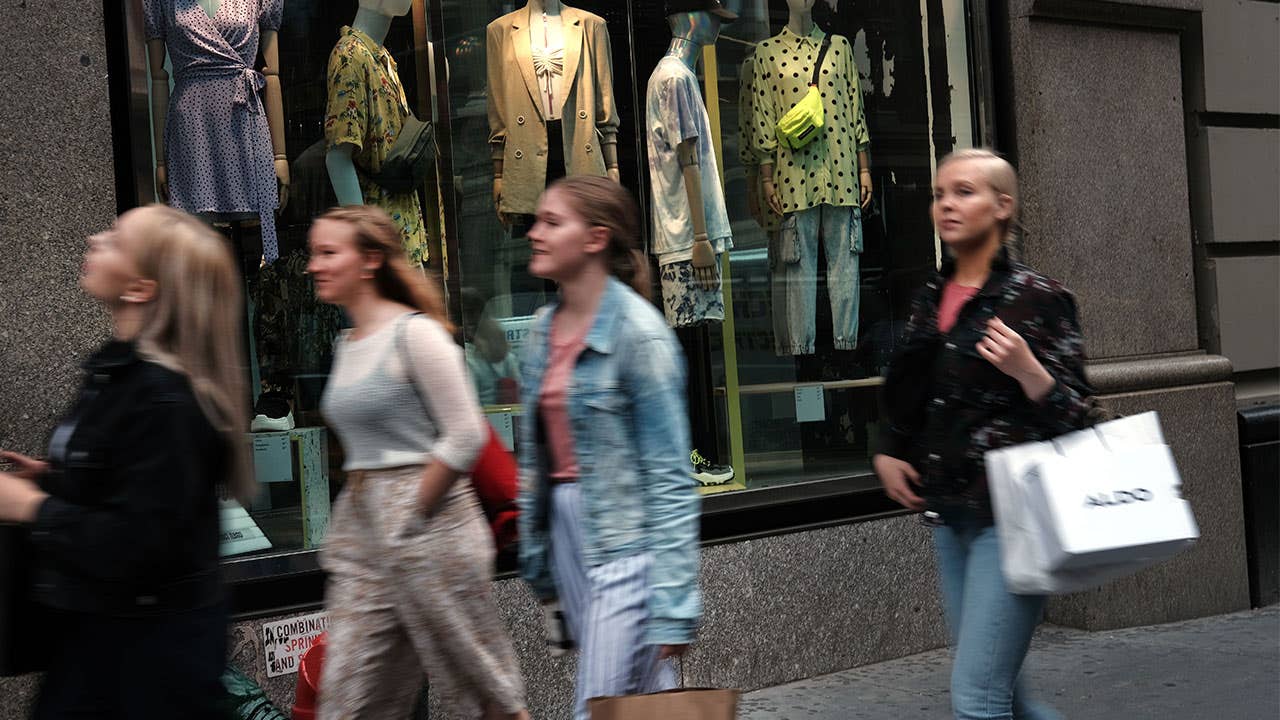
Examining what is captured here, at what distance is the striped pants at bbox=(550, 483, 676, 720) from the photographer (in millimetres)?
3119

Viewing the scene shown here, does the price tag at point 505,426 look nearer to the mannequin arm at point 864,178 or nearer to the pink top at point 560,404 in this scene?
the mannequin arm at point 864,178

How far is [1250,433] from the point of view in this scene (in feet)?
26.7

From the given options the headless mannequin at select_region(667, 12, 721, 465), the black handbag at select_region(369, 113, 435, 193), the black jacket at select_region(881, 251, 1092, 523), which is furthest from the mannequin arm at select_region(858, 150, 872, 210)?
the black jacket at select_region(881, 251, 1092, 523)

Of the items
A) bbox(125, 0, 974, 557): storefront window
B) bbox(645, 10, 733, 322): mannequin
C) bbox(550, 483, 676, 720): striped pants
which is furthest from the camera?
bbox(645, 10, 733, 322): mannequin

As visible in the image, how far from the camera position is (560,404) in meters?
3.26

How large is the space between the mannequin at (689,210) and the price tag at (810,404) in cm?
53

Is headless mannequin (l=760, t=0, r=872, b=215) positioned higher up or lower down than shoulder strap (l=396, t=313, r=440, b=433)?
higher up

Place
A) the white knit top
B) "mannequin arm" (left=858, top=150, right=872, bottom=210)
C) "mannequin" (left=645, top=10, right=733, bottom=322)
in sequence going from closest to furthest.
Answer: the white knit top
"mannequin" (left=645, top=10, right=733, bottom=322)
"mannequin arm" (left=858, top=150, right=872, bottom=210)

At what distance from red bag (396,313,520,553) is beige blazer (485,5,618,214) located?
2.81 meters

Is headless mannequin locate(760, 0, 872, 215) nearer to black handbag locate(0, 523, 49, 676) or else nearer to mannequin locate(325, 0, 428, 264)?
mannequin locate(325, 0, 428, 264)

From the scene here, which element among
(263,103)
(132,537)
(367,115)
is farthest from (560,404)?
(367,115)

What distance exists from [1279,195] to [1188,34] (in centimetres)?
110

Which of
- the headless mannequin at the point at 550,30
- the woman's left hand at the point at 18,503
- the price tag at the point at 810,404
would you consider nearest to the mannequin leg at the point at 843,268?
the price tag at the point at 810,404

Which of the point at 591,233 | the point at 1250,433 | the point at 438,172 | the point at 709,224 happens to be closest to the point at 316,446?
the point at 438,172
